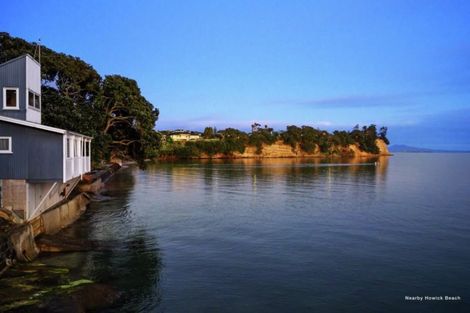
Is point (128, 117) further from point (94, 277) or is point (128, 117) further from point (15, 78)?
point (94, 277)

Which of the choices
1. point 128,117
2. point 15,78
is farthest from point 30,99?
point 128,117

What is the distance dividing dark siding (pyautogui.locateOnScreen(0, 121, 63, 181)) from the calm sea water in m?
4.84

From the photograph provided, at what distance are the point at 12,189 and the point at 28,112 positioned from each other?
547cm

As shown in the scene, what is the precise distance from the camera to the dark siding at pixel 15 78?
25.7 metres

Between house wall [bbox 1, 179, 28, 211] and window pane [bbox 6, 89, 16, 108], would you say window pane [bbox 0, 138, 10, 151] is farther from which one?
window pane [bbox 6, 89, 16, 108]

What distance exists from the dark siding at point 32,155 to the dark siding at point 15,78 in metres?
3.44

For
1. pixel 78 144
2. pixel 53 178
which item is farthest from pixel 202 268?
pixel 78 144

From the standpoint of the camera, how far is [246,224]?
32.2 meters

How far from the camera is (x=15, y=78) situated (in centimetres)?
2588

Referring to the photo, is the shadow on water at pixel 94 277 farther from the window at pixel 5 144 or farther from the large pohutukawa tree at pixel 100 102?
the large pohutukawa tree at pixel 100 102

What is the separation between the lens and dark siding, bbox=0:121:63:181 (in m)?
22.9

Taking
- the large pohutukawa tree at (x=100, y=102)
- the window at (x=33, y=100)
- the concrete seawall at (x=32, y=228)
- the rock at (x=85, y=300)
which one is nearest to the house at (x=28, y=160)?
the concrete seawall at (x=32, y=228)

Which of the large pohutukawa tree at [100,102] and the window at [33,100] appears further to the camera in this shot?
the large pohutukawa tree at [100,102]

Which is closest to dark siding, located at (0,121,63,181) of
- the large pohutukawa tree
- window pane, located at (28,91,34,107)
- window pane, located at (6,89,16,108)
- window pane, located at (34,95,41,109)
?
window pane, located at (6,89,16,108)
